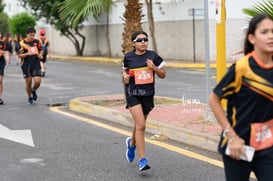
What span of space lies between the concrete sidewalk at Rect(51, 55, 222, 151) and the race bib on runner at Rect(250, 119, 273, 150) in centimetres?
391

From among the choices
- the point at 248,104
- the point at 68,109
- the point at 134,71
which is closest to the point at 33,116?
the point at 68,109

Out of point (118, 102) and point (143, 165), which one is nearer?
point (143, 165)

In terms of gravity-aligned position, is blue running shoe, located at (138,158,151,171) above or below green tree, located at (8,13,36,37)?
below

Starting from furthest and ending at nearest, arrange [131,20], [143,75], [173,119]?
[131,20], [173,119], [143,75]

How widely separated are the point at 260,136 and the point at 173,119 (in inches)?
230

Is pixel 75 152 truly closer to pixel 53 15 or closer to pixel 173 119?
pixel 173 119

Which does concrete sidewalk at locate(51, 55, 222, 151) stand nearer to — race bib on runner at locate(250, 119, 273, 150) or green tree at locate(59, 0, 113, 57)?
green tree at locate(59, 0, 113, 57)

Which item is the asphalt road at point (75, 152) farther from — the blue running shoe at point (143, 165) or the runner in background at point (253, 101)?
the runner in background at point (253, 101)

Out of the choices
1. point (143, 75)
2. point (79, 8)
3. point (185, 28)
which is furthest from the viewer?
point (185, 28)

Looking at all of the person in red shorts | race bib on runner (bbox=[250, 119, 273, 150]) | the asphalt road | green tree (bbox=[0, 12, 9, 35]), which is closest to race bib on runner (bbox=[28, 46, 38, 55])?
the person in red shorts

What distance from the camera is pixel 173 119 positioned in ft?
32.4

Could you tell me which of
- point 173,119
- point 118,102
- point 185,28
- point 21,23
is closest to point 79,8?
point 118,102

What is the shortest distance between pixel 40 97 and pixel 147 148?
7.35 metres

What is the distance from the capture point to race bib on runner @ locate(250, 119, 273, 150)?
403 cm
